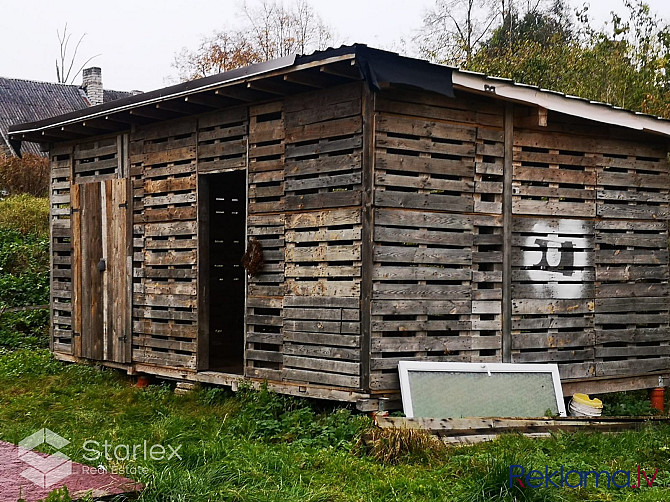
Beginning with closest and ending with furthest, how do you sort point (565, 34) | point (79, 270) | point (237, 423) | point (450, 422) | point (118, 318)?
point (450, 422)
point (237, 423)
point (118, 318)
point (79, 270)
point (565, 34)

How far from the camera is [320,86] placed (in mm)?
8188

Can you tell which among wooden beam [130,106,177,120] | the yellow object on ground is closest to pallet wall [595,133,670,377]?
the yellow object on ground

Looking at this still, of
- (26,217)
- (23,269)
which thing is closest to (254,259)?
(23,269)

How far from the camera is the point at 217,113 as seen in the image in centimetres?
940

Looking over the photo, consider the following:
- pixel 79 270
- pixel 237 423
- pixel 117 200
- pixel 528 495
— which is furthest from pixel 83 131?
pixel 528 495

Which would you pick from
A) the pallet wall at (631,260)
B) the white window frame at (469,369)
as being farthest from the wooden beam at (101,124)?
the pallet wall at (631,260)

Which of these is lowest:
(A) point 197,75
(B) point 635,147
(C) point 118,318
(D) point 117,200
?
(C) point 118,318

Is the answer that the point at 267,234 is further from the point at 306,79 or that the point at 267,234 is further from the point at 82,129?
the point at 82,129

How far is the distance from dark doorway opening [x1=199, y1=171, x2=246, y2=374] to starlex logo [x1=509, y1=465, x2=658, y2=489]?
6.12 m

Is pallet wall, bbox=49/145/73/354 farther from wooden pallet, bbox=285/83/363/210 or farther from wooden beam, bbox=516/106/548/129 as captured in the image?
wooden beam, bbox=516/106/548/129

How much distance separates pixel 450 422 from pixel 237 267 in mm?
5566

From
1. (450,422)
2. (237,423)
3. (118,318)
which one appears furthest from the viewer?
(118,318)

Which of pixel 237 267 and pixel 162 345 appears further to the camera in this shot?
pixel 237 267

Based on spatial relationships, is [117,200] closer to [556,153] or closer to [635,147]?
[556,153]
